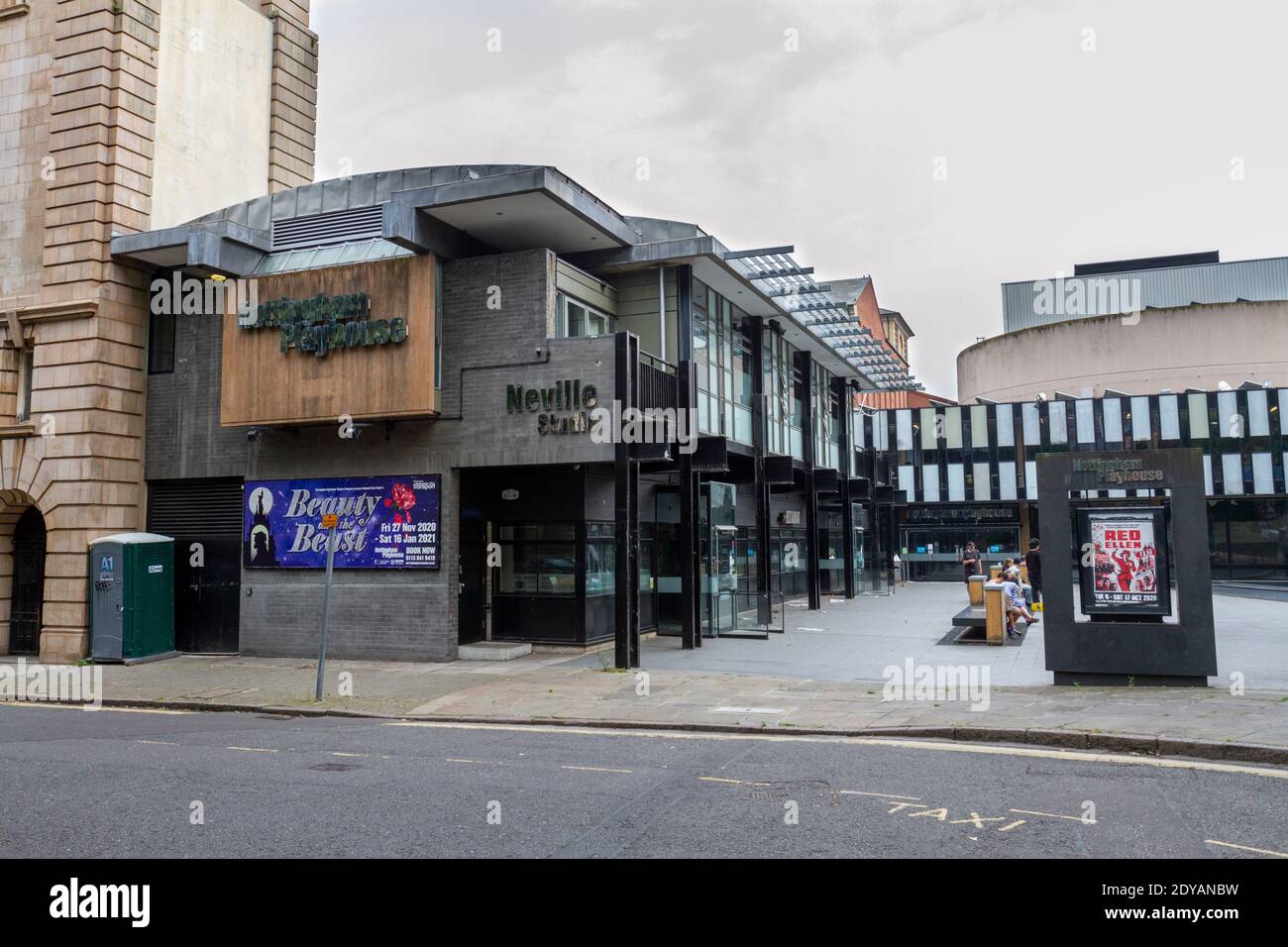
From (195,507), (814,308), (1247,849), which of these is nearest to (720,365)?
(814,308)

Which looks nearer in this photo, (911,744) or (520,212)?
(911,744)

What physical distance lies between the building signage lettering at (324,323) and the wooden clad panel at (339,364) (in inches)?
4.1

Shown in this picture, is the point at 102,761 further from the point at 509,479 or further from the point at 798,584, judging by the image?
the point at 798,584

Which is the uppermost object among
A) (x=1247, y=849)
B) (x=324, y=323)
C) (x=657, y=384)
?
(x=324, y=323)

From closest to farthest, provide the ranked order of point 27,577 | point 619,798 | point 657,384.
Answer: point 619,798
point 657,384
point 27,577

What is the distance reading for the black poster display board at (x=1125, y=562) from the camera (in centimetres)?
1261

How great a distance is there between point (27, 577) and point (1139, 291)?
63812 mm

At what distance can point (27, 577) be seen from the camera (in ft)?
69.8

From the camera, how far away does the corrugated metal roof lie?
197 ft

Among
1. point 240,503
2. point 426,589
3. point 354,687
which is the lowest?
point 354,687

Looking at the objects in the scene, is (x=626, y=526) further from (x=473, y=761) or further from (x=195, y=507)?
(x=195, y=507)
